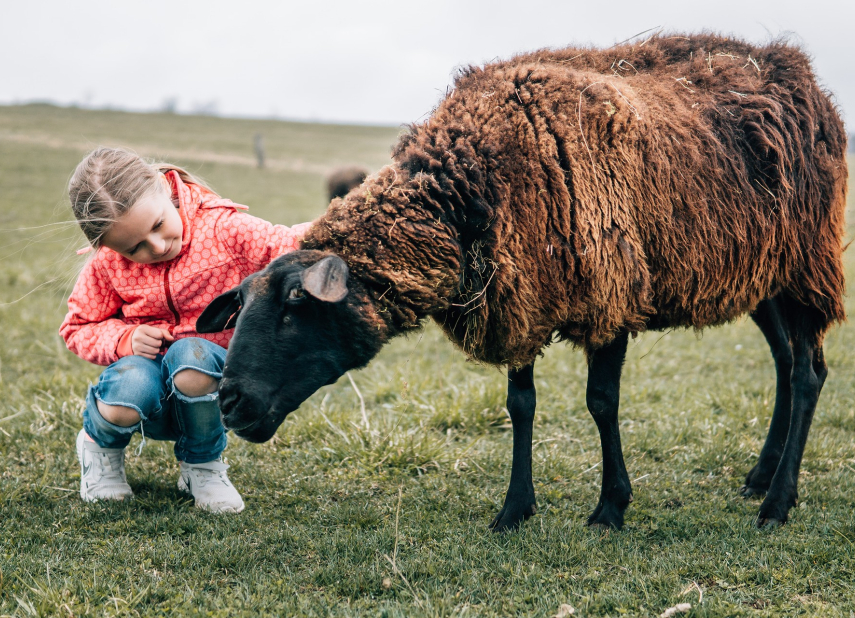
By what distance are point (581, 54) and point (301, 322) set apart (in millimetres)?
2018

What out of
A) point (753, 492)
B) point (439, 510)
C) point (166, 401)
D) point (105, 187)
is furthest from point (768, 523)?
point (105, 187)

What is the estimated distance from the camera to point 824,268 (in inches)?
149

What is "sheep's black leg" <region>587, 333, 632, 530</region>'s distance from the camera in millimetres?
3414

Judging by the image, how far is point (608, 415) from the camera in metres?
3.44

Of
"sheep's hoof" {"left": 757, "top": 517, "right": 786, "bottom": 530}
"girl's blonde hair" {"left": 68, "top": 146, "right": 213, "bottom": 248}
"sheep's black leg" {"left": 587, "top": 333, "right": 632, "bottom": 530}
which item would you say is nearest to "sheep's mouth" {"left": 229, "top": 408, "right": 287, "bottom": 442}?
"girl's blonde hair" {"left": 68, "top": 146, "right": 213, "bottom": 248}

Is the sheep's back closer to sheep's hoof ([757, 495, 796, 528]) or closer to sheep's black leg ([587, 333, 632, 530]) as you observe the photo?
sheep's black leg ([587, 333, 632, 530])

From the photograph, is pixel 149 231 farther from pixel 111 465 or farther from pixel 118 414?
pixel 111 465

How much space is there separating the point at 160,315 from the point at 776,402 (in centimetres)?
341

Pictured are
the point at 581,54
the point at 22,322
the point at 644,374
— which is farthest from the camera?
the point at 22,322

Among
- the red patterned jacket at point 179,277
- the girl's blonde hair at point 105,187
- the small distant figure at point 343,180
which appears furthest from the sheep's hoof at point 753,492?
the small distant figure at point 343,180

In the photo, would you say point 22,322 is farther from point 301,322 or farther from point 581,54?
point 581,54

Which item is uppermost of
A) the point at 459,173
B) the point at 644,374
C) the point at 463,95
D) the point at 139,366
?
the point at 463,95

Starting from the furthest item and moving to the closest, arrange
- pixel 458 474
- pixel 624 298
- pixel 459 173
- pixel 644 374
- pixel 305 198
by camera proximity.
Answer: pixel 305 198 → pixel 644 374 → pixel 458 474 → pixel 624 298 → pixel 459 173

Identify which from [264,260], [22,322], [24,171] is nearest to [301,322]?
[264,260]
